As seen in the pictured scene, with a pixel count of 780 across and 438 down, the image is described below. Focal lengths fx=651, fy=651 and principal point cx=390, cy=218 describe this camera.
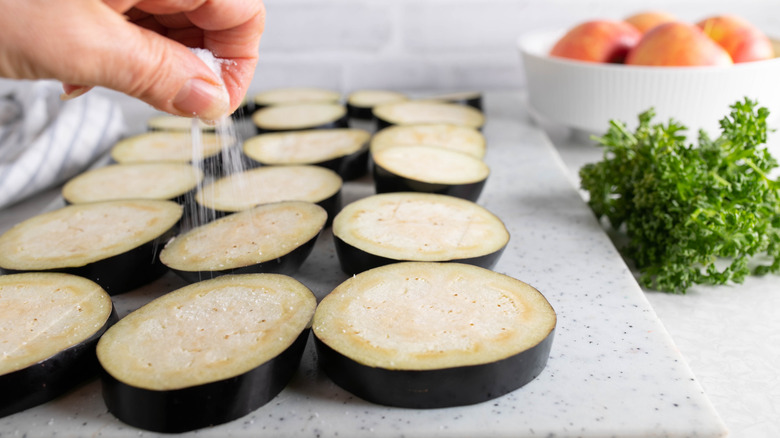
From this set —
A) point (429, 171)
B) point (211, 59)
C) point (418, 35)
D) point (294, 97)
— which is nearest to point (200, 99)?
point (211, 59)

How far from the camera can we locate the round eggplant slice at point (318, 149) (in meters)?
1.69

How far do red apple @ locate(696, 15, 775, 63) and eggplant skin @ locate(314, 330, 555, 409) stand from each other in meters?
1.36

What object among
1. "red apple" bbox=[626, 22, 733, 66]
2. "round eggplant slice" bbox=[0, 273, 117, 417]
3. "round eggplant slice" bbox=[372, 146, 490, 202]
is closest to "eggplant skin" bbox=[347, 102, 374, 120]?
"round eggplant slice" bbox=[372, 146, 490, 202]

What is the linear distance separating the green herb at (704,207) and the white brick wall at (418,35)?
4.57 feet

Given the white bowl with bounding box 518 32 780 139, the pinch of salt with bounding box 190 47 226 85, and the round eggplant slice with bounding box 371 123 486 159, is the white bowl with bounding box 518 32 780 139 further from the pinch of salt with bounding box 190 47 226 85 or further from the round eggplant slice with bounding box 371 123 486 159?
the pinch of salt with bounding box 190 47 226 85

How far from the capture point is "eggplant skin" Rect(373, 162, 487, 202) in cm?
144

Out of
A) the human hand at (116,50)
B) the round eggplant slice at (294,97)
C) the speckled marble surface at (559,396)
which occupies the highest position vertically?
the human hand at (116,50)

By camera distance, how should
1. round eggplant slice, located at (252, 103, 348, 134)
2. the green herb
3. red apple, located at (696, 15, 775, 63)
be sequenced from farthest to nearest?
round eggplant slice, located at (252, 103, 348, 134) < red apple, located at (696, 15, 775, 63) < the green herb

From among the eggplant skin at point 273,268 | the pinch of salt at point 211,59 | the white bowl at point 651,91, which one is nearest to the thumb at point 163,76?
the pinch of salt at point 211,59

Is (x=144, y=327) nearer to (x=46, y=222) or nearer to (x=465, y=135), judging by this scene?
(x=46, y=222)

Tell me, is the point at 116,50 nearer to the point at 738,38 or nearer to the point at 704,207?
the point at 704,207

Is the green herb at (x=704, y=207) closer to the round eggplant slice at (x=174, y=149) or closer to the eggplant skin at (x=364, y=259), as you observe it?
the eggplant skin at (x=364, y=259)

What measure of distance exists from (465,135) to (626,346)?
0.95 metres

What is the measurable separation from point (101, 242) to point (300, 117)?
0.93 metres
